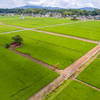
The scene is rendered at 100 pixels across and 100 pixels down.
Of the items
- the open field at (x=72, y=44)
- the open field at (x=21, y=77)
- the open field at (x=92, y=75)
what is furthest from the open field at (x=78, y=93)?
the open field at (x=72, y=44)

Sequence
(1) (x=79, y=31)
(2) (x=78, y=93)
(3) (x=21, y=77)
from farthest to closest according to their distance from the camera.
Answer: (1) (x=79, y=31) < (3) (x=21, y=77) < (2) (x=78, y=93)

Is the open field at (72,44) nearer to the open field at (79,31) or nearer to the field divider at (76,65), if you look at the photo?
the field divider at (76,65)

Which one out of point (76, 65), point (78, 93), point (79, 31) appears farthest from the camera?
point (79, 31)

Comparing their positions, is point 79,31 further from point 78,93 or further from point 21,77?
point 21,77

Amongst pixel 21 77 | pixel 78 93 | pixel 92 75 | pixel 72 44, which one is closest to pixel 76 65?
pixel 92 75

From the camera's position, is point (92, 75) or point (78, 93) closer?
point (78, 93)

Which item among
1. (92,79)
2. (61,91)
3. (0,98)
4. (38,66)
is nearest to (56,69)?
(38,66)

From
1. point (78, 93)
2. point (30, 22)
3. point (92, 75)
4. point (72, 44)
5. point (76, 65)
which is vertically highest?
point (30, 22)

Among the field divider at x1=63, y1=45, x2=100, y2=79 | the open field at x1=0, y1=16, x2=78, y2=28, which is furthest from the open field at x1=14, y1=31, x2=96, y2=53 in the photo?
the open field at x1=0, y1=16, x2=78, y2=28
